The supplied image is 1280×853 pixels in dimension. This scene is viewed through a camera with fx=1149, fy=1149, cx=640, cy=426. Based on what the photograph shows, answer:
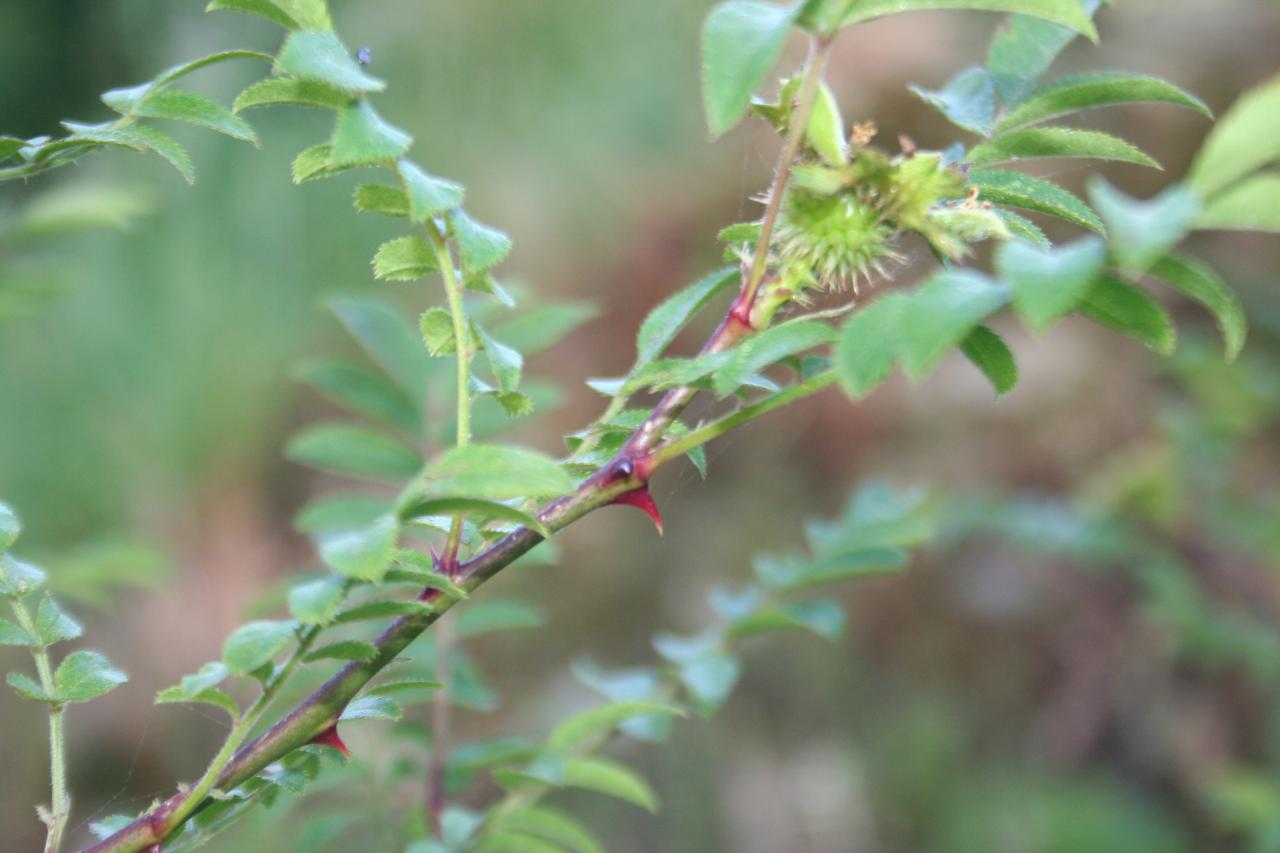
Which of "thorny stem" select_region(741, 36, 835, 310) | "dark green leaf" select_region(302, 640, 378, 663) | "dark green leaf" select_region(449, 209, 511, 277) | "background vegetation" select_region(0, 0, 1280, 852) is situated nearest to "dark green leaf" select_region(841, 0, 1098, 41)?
"thorny stem" select_region(741, 36, 835, 310)

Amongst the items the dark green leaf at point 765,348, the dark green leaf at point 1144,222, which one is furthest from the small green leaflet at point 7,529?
the dark green leaf at point 1144,222

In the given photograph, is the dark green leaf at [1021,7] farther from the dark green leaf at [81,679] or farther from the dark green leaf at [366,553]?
the dark green leaf at [81,679]

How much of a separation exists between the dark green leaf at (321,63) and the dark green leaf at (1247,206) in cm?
23

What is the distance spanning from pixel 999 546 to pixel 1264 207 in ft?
7.25

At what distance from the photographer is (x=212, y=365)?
5.15 feet

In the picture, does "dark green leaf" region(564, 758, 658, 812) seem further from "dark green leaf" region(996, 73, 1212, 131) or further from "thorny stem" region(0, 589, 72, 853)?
"dark green leaf" region(996, 73, 1212, 131)

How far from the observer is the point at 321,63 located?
0.35 metres

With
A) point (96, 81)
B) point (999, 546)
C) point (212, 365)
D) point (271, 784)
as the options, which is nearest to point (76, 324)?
point (212, 365)

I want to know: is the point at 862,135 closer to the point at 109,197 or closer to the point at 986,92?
the point at 986,92

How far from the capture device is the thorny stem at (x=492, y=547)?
356mm

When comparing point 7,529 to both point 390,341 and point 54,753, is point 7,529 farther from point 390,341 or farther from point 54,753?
point 390,341

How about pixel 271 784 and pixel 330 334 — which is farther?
pixel 330 334

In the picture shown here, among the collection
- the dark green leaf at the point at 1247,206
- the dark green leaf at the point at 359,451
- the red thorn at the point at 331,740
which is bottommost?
the dark green leaf at the point at 1247,206

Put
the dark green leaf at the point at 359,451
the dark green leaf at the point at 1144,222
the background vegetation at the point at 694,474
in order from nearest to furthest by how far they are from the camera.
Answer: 1. the dark green leaf at the point at 1144,222
2. the dark green leaf at the point at 359,451
3. the background vegetation at the point at 694,474
